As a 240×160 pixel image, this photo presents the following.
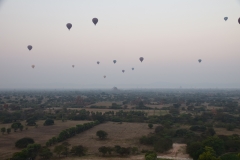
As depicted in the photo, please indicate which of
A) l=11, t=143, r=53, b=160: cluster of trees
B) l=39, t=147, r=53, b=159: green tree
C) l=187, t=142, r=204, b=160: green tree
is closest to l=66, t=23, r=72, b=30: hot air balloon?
l=11, t=143, r=53, b=160: cluster of trees

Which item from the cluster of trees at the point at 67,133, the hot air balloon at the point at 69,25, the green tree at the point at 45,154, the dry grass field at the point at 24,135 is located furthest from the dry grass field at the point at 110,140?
the hot air balloon at the point at 69,25

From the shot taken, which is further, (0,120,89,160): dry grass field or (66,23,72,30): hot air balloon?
(66,23,72,30): hot air balloon

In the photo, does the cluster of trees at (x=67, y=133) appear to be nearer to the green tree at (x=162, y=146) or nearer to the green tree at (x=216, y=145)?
the green tree at (x=162, y=146)

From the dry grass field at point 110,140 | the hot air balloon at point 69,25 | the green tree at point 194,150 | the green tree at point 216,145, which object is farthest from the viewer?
the hot air balloon at point 69,25

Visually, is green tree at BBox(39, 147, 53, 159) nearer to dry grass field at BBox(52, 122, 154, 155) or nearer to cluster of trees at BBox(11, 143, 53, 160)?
cluster of trees at BBox(11, 143, 53, 160)

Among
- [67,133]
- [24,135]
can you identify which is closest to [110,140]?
[67,133]

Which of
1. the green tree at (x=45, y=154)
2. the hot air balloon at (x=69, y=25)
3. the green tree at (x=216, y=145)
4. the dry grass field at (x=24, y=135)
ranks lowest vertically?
the dry grass field at (x=24, y=135)

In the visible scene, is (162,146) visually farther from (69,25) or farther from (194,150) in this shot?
(69,25)

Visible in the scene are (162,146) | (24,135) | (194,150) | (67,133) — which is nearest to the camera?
(194,150)

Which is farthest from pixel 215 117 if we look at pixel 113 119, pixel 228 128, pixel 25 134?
pixel 25 134

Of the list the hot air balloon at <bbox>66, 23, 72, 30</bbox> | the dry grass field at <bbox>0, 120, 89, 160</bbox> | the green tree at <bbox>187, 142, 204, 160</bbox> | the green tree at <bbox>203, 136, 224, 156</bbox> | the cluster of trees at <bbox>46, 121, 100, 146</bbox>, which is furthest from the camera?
the hot air balloon at <bbox>66, 23, 72, 30</bbox>

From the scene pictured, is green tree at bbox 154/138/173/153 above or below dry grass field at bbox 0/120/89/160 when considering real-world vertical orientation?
above
